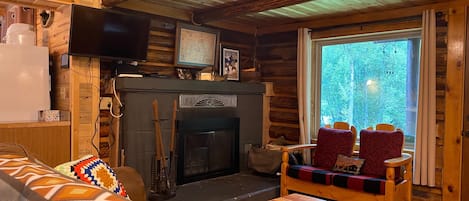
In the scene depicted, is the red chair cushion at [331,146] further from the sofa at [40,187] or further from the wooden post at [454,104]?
the sofa at [40,187]

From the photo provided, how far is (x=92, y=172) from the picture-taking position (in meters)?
1.68

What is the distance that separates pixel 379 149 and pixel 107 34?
2.62 meters

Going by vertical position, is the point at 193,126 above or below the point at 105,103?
below

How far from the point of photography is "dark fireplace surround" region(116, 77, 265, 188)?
3.53m

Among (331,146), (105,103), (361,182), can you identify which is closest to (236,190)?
(331,146)

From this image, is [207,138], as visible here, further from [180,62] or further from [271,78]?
[271,78]

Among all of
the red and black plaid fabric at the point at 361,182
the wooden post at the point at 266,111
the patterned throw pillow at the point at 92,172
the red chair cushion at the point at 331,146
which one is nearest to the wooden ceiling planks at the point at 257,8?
the wooden post at the point at 266,111

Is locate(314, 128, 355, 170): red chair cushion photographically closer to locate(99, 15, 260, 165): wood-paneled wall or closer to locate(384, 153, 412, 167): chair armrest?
locate(384, 153, 412, 167): chair armrest

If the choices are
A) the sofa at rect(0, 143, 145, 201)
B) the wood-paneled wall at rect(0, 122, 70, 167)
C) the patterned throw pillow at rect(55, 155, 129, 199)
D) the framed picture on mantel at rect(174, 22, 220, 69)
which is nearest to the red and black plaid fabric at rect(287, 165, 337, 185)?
the framed picture on mantel at rect(174, 22, 220, 69)

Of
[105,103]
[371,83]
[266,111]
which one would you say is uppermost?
[371,83]

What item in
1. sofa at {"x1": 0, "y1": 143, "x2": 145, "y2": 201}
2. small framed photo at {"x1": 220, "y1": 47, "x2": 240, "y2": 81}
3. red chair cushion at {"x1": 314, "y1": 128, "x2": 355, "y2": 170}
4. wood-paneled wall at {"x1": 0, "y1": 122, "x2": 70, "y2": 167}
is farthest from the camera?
small framed photo at {"x1": 220, "y1": 47, "x2": 240, "y2": 81}

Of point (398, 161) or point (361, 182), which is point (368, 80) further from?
point (361, 182)

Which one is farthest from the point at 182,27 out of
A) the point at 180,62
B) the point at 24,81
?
the point at 24,81

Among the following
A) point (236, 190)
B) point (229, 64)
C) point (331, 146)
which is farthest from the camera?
point (229, 64)
